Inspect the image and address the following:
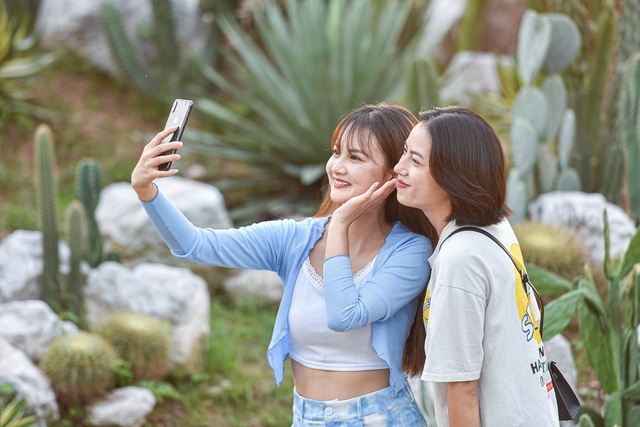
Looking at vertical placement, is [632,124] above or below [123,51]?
below

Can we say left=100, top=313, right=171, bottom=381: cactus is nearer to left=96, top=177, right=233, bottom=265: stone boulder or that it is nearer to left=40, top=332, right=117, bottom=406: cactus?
left=40, top=332, right=117, bottom=406: cactus

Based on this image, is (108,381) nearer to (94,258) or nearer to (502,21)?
(94,258)

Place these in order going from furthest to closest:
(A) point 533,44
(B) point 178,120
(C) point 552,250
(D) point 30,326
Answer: (A) point 533,44 → (C) point 552,250 → (D) point 30,326 → (B) point 178,120

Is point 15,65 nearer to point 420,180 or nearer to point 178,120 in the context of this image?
point 178,120

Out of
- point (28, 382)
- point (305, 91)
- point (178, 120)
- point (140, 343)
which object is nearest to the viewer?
point (178, 120)

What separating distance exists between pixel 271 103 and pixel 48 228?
2.65 m

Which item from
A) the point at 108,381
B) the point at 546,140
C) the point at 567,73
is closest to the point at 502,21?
the point at 567,73

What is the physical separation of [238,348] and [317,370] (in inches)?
135

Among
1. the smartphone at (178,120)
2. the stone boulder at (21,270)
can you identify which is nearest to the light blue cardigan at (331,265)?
the smartphone at (178,120)

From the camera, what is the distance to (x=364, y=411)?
7.14 feet

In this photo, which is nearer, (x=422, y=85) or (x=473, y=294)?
(x=473, y=294)

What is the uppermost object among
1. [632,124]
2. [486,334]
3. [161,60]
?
[161,60]

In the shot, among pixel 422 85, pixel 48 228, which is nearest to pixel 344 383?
pixel 48 228

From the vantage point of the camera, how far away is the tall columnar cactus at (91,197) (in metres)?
5.58
